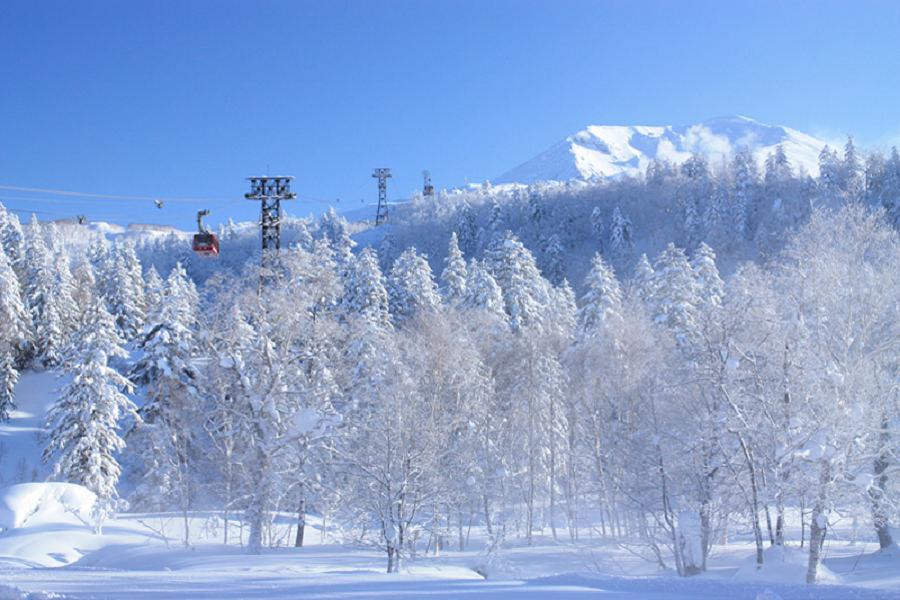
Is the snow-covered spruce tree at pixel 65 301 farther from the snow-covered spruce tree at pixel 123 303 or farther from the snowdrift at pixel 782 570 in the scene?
the snowdrift at pixel 782 570

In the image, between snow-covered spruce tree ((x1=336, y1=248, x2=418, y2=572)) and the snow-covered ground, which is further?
snow-covered spruce tree ((x1=336, y1=248, x2=418, y2=572))

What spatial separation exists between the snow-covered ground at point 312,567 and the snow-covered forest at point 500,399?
1.09m

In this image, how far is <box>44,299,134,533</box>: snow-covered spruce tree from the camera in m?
32.2

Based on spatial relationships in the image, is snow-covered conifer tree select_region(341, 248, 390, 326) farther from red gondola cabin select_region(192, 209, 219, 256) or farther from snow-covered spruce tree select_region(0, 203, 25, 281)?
snow-covered spruce tree select_region(0, 203, 25, 281)

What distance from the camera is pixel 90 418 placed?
32562mm

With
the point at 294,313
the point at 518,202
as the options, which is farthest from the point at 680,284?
the point at 518,202

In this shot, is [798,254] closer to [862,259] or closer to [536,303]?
[862,259]

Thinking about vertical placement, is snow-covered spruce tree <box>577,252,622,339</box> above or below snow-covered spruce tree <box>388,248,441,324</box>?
below

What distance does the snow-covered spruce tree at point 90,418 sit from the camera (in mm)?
32250

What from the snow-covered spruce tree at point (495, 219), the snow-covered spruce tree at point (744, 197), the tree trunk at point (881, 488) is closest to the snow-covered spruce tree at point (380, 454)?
the tree trunk at point (881, 488)

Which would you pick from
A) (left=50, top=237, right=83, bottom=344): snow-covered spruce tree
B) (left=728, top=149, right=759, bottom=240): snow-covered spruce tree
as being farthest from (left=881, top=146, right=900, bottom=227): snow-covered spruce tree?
(left=50, top=237, right=83, bottom=344): snow-covered spruce tree

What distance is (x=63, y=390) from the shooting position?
33.9 metres

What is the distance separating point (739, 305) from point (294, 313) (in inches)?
536

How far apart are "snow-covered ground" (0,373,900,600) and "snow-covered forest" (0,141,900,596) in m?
1.09
